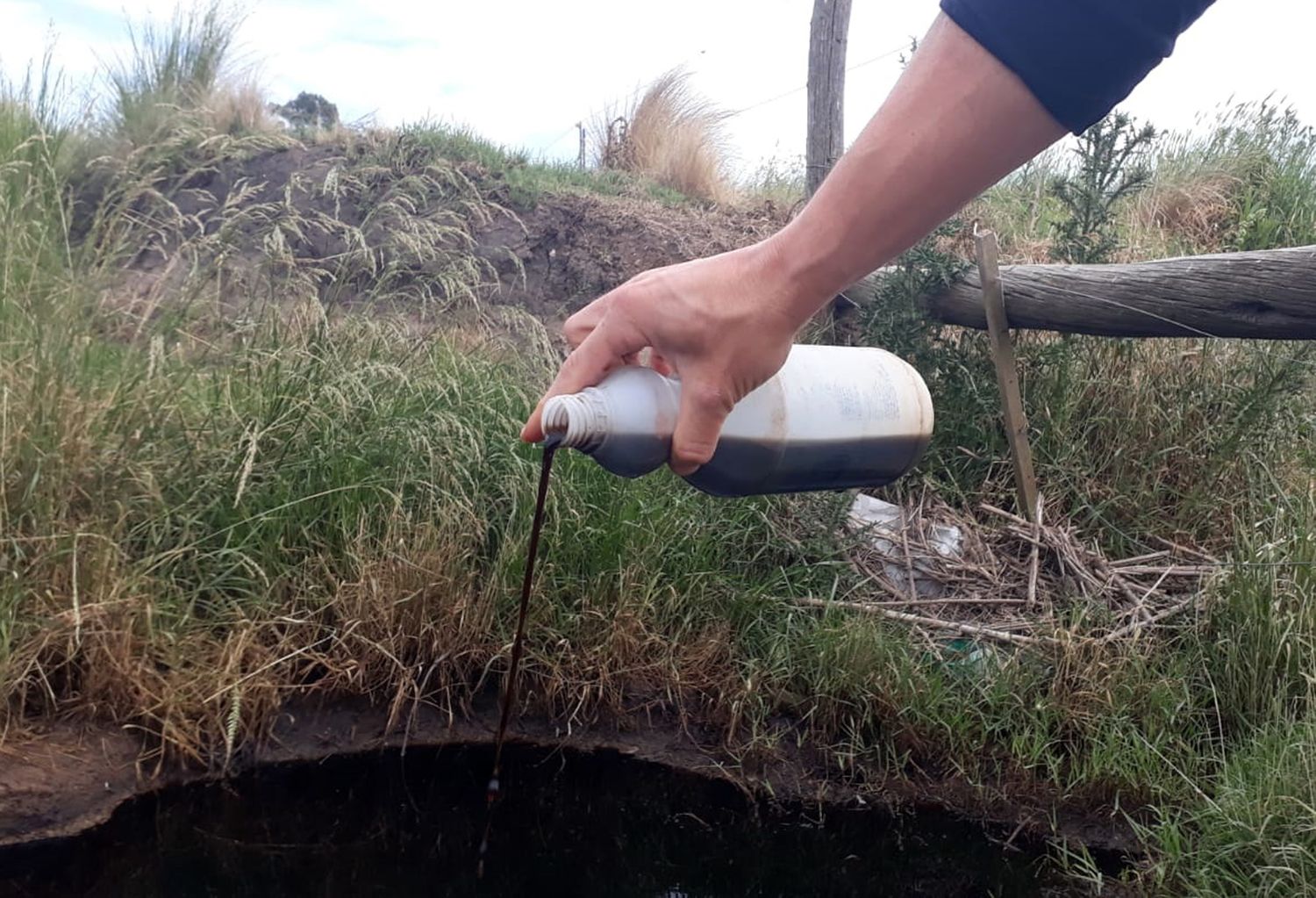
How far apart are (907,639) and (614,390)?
2471mm

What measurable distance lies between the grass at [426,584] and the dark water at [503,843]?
182 millimetres

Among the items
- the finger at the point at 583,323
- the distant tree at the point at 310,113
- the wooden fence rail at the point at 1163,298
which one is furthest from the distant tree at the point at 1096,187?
the distant tree at the point at 310,113

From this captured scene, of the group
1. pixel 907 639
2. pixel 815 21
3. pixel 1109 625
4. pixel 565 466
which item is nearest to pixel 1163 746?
pixel 1109 625

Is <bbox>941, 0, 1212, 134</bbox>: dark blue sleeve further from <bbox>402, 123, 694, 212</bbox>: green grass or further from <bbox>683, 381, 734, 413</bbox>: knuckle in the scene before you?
<bbox>402, 123, 694, 212</bbox>: green grass

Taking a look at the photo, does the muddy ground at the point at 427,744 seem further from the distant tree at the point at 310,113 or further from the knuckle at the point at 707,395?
the distant tree at the point at 310,113

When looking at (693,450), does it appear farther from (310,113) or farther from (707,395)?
(310,113)

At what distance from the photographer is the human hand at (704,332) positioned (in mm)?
1529

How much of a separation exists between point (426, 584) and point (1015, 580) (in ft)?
7.23

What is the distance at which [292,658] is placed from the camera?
3414mm

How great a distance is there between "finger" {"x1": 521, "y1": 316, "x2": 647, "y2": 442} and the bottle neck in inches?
0.6

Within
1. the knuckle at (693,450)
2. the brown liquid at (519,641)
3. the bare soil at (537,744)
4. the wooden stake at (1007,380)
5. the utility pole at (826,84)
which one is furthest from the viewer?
the utility pole at (826,84)

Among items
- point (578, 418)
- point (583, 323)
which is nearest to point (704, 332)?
point (578, 418)

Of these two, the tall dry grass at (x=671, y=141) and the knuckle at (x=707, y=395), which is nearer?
the knuckle at (x=707, y=395)

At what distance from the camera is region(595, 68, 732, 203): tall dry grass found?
→ 8.11 m
